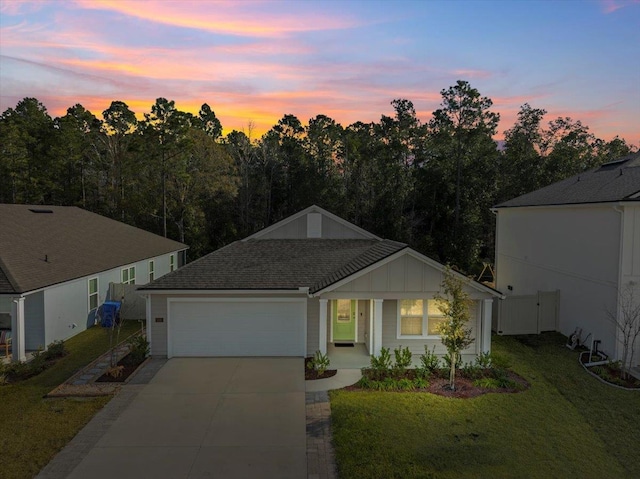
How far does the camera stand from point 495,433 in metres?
8.88

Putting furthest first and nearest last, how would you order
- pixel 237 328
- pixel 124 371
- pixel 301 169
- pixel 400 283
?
Answer: pixel 301 169 < pixel 237 328 < pixel 400 283 < pixel 124 371

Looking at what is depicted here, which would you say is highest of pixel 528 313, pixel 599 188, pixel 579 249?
pixel 599 188

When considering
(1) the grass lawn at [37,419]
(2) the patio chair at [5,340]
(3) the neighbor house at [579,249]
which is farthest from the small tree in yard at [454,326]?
(2) the patio chair at [5,340]

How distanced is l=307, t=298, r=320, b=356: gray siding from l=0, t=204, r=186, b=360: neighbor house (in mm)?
8827

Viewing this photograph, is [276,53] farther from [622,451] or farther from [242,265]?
[622,451]

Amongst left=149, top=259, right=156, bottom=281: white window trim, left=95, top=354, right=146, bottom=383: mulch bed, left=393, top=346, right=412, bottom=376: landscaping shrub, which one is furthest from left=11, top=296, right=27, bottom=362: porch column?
left=149, top=259, right=156, bottom=281: white window trim

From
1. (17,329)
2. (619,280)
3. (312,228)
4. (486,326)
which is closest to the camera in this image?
(17,329)

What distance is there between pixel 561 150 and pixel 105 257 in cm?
3796

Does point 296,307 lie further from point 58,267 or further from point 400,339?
point 58,267

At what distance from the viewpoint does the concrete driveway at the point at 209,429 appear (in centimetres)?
748

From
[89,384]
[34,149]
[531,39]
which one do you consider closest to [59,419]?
[89,384]

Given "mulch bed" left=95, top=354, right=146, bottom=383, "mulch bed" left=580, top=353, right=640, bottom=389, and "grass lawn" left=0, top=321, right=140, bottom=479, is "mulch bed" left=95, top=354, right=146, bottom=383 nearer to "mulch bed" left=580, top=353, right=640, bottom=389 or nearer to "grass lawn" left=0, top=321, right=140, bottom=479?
"grass lawn" left=0, top=321, right=140, bottom=479

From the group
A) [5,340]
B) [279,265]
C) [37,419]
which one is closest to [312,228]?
[279,265]

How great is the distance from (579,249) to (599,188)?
255 cm
